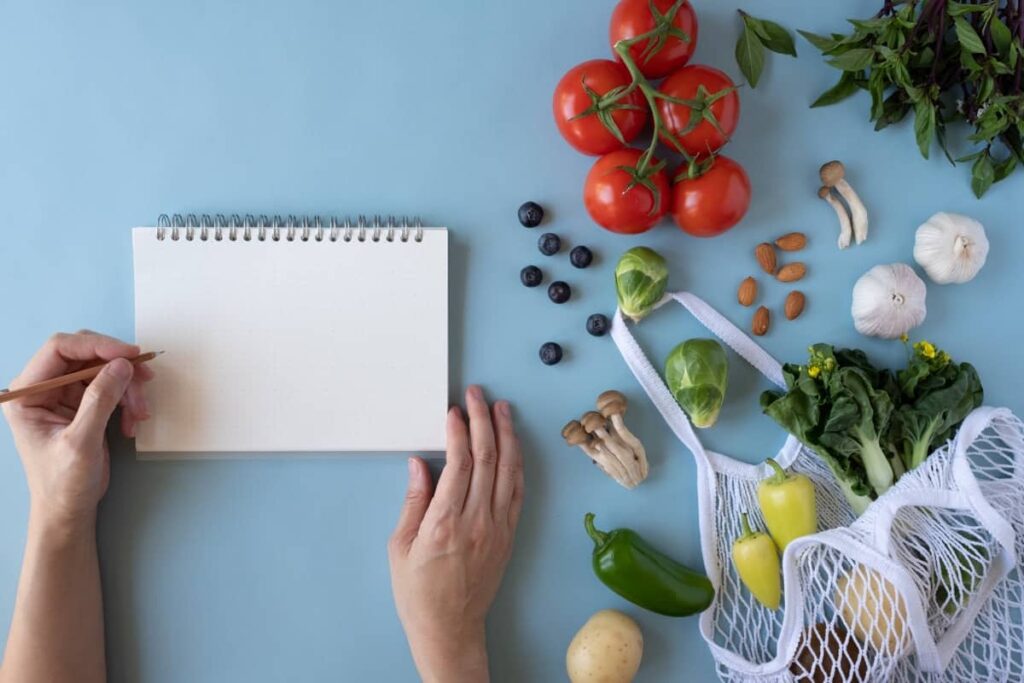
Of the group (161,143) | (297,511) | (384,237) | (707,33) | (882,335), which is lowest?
(297,511)

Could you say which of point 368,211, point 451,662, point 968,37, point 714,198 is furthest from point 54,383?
point 968,37

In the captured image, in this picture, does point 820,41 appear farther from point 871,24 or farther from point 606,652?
point 606,652

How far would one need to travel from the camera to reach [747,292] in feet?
3.09

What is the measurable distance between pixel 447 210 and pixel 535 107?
0.59 ft

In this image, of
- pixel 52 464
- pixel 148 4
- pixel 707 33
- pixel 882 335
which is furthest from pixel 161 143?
pixel 882 335

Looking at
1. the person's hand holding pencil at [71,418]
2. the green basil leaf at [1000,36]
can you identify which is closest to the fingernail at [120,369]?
the person's hand holding pencil at [71,418]

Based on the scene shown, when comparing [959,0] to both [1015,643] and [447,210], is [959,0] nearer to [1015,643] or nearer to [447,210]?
[447,210]

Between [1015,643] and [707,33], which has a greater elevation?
[707,33]

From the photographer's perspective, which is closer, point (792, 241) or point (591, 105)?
point (591, 105)

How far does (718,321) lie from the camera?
94cm

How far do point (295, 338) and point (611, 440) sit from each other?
0.43 m

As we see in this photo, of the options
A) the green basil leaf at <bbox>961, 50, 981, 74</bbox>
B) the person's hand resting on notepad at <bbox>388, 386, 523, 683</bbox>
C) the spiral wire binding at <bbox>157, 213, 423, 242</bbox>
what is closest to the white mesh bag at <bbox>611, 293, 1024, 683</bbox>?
the person's hand resting on notepad at <bbox>388, 386, 523, 683</bbox>

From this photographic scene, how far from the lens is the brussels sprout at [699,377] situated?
0.88 metres

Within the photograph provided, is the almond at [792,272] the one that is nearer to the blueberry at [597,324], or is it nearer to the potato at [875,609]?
the blueberry at [597,324]
